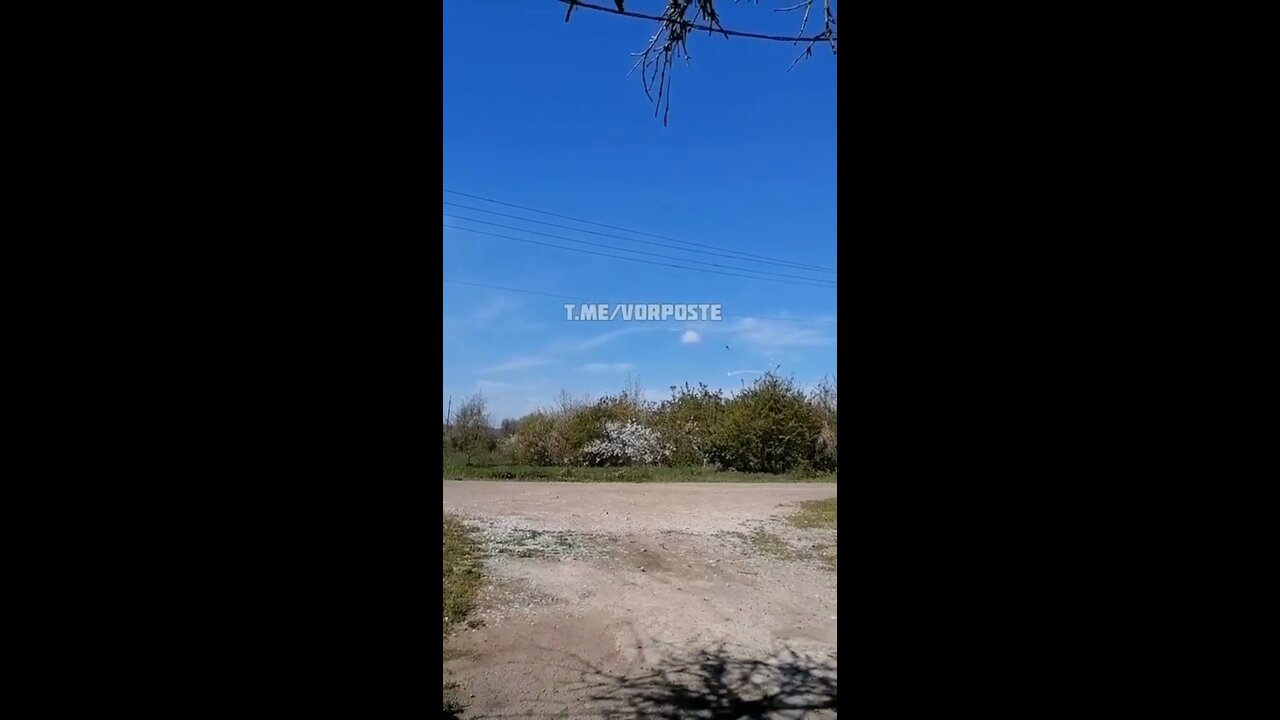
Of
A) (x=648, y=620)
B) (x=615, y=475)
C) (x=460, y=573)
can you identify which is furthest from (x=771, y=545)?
(x=615, y=475)

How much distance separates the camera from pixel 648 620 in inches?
165

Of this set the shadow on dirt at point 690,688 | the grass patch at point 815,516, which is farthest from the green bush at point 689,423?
the shadow on dirt at point 690,688

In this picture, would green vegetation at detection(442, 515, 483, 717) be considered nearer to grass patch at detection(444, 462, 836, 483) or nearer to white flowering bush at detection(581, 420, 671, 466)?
grass patch at detection(444, 462, 836, 483)

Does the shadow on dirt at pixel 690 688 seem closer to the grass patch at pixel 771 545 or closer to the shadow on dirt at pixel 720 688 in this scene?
the shadow on dirt at pixel 720 688

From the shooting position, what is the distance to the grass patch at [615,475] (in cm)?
1141

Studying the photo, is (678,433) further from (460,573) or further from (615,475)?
(460,573)

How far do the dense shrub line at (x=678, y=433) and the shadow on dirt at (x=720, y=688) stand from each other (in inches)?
357

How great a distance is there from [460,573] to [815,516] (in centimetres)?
439

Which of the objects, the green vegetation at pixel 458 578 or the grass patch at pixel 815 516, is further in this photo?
the grass patch at pixel 815 516

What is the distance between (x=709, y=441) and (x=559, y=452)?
115 inches

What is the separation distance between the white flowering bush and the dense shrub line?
19 mm
